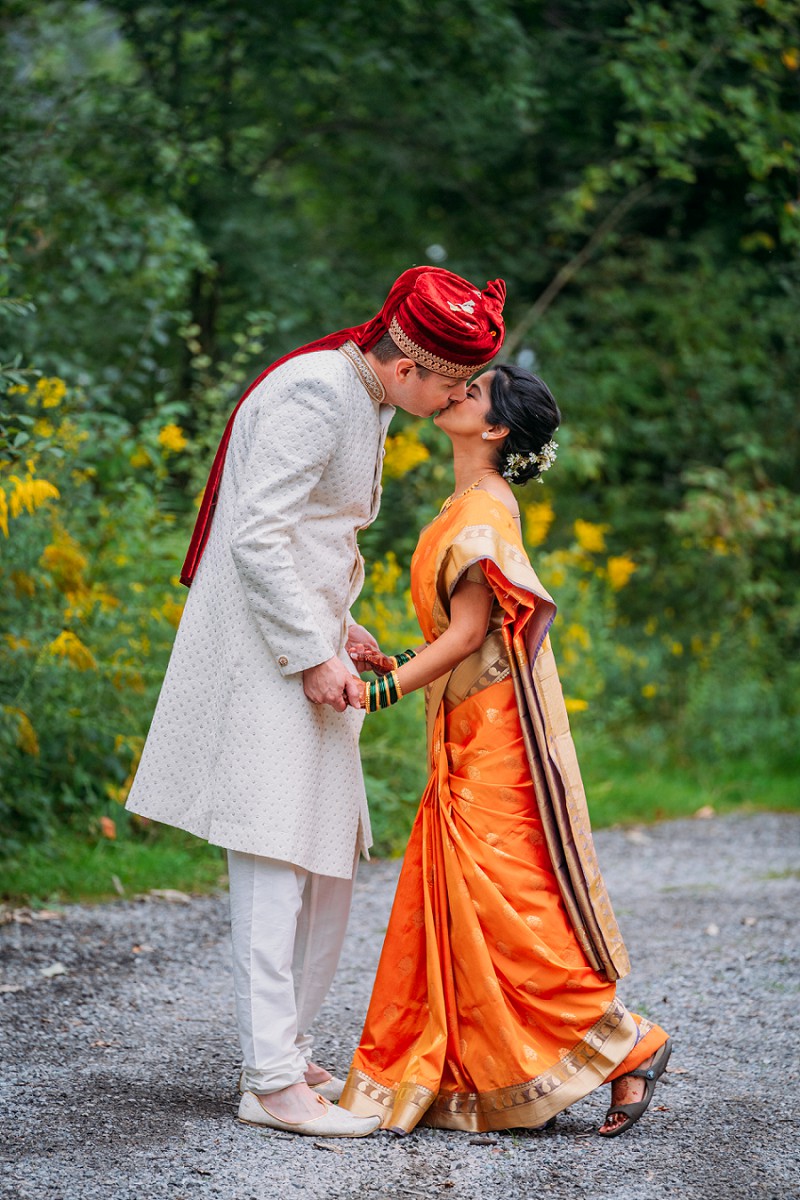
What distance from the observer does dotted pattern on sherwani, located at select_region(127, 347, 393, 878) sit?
2576 mm

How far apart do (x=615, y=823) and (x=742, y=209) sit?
498cm

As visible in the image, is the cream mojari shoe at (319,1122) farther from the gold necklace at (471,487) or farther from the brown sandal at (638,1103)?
the gold necklace at (471,487)

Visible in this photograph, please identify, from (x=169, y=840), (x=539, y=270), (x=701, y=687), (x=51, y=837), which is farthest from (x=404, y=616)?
(x=539, y=270)

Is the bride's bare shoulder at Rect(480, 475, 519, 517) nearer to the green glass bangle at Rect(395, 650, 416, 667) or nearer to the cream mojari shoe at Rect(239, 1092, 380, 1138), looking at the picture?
the green glass bangle at Rect(395, 650, 416, 667)

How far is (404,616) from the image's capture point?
5773mm

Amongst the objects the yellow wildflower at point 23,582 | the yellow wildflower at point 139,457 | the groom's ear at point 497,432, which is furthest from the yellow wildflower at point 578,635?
the groom's ear at point 497,432

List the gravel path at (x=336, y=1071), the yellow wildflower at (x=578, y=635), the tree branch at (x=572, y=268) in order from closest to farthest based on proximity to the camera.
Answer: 1. the gravel path at (x=336, y=1071)
2. the yellow wildflower at (x=578, y=635)
3. the tree branch at (x=572, y=268)

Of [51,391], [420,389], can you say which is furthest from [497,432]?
[51,391]

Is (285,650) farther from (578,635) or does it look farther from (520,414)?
(578,635)

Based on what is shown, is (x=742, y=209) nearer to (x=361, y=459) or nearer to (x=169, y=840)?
(x=169, y=840)

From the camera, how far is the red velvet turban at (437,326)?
8.68ft

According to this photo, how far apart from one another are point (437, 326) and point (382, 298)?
5.79m

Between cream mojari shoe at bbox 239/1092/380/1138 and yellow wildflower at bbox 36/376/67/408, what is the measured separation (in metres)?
2.84

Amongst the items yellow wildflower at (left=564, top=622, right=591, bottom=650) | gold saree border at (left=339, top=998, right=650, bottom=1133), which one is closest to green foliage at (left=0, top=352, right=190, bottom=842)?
gold saree border at (left=339, top=998, right=650, bottom=1133)
